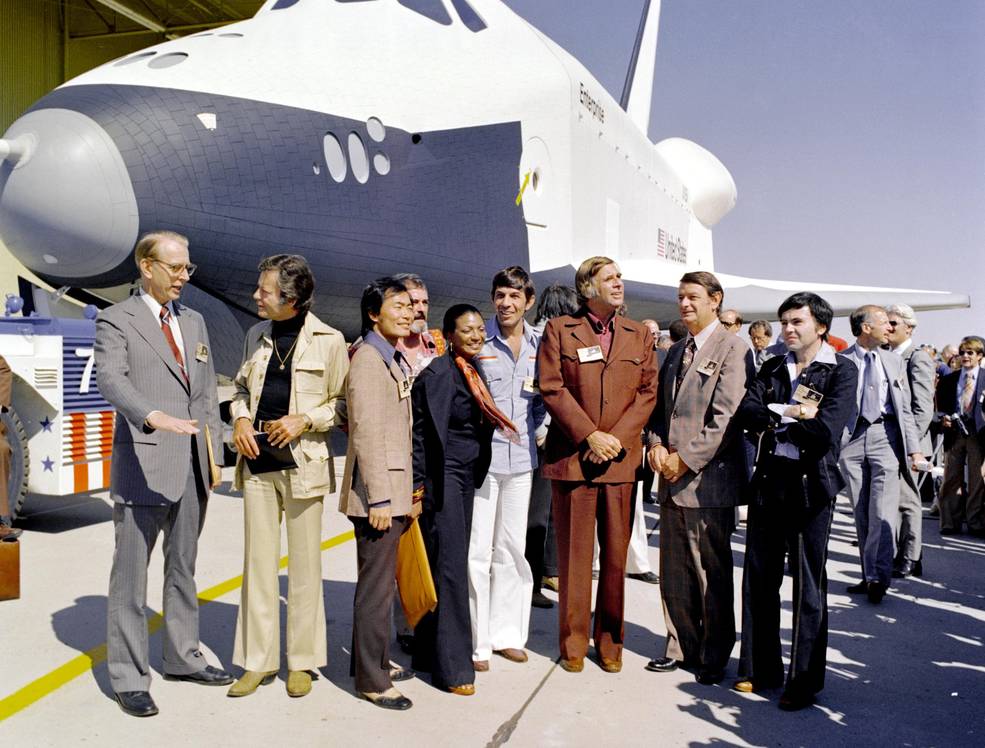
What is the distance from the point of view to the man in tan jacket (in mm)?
3139

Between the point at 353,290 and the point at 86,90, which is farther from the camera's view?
the point at 353,290

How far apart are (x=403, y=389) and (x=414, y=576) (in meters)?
0.69

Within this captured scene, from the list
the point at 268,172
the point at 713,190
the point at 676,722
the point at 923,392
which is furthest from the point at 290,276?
the point at 713,190

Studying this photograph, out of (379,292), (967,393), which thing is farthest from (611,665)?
(967,393)

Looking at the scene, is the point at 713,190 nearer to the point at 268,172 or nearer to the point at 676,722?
the point at 268,172

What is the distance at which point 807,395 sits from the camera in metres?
3.26

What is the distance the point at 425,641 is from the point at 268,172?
10.6 feet

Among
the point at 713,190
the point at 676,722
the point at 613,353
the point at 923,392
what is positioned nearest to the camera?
the point at 676,722

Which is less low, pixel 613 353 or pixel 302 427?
pixel 613 353

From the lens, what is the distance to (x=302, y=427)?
3092 millimetres

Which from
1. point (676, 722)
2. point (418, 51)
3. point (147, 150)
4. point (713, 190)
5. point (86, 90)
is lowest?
point (676, 722)

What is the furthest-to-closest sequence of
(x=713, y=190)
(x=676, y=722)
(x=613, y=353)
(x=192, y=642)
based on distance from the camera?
(x=713, y=190) → (x=613, y=353) → (x=192, y=642) → (x=676, y=722)

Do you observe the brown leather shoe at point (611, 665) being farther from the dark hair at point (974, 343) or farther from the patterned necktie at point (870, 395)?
the dark hair at point (974, 343)

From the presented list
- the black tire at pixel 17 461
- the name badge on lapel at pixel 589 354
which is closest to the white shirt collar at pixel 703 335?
the name badge on lapel at pixel 589 354
